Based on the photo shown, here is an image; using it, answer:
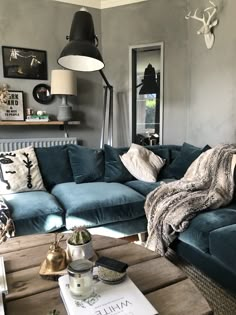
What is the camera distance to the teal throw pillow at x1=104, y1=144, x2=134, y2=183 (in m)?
2.83

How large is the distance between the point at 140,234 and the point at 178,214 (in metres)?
0.58

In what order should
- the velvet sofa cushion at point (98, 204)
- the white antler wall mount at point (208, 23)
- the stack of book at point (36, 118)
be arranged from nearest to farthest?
1. the velvet sofa cushion at point (98, 204)
2. the white antler wall mount at point (208, 23)
3. the stack of book at point (36, 118)

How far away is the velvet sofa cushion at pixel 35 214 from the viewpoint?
1970 millimetres

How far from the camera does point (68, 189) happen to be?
251 centimetres

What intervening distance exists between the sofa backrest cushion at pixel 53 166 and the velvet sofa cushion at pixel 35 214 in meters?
0.51

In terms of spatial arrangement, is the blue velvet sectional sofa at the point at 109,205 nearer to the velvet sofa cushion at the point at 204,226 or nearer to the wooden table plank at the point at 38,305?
the velvet sofa cushion at the point at 204,226

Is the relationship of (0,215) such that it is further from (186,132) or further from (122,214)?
(186,132)

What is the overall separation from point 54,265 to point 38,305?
20 cm

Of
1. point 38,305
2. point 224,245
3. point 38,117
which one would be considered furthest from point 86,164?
point 38,305

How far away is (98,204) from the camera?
2197mm

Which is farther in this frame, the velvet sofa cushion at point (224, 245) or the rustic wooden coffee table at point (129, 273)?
the velvet sofa cushion at point (224, 245)

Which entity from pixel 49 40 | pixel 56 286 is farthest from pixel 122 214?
pixel 49 40

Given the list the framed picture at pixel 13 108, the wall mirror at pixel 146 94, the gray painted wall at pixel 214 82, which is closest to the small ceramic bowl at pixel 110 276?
the gray painted wall at pixel 214 82

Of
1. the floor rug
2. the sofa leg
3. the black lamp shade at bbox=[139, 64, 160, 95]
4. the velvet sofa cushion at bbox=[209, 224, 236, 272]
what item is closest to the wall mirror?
the black lamp shade at bbox=[139, 64, 160, 95]
